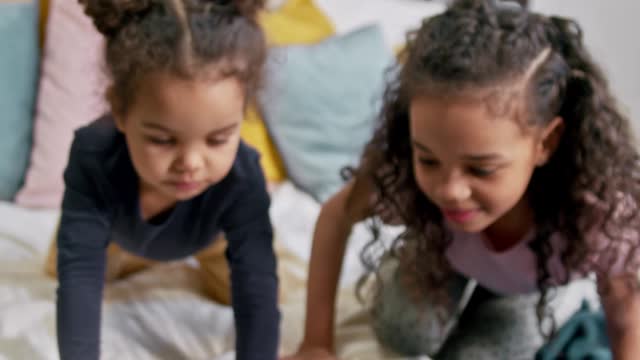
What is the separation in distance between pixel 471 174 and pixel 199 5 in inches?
14.2

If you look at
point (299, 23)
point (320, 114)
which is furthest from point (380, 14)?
point (320, 114)

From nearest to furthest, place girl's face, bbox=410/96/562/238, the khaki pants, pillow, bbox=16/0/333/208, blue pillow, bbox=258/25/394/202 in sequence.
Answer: girl's face, bbox=410/96/562/238
the khaki pants
pillow, bbox=16/0/333/208
blue pillow, bbox=258/25/394/202

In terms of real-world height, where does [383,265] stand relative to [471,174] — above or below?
below

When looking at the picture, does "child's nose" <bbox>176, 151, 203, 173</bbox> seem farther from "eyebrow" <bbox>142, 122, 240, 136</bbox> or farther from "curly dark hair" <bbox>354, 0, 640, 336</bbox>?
"curly dark hair" <bbox>354, 0, 640, 336</bbox>

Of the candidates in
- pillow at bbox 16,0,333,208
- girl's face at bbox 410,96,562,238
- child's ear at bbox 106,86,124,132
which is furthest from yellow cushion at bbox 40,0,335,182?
girl's face at bbox 410,96,562,238

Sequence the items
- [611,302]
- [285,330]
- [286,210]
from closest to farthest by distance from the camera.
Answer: [611,302], [285,330], [286,210]

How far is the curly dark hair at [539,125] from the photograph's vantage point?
0.84 metres

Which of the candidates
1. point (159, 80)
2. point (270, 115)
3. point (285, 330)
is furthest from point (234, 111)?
point (270, 115)

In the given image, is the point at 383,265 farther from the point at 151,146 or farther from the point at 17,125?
the point at 17,125

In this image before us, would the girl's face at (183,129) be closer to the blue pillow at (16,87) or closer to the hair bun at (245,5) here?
the hair bun at (245,5)

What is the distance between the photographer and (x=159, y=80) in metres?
0.85

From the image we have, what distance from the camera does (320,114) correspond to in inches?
66.6

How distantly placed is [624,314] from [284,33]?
3.42 ft

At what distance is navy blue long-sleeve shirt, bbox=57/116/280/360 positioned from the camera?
3.10 feet
